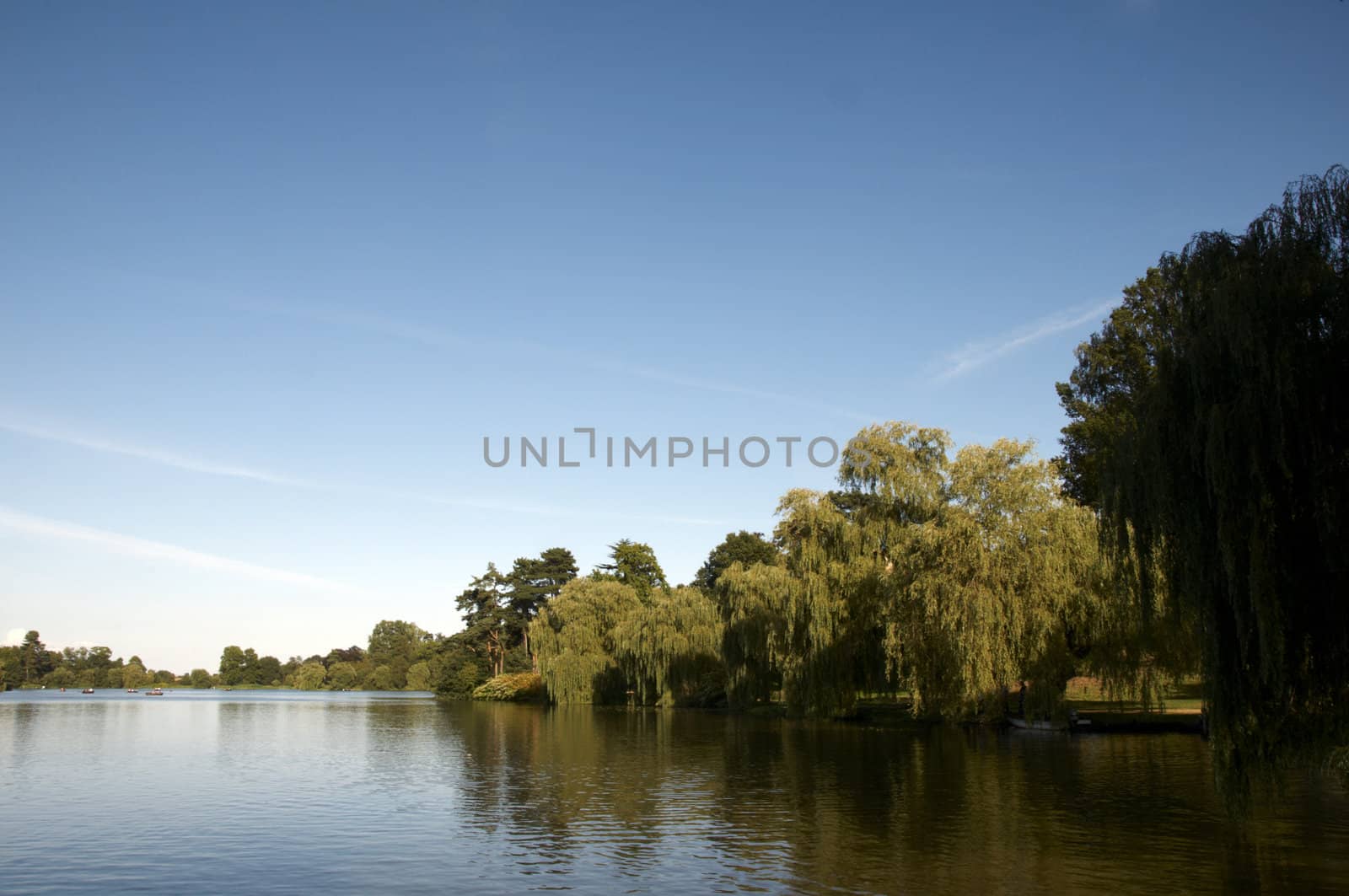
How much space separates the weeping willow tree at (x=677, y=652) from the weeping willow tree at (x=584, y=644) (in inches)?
153

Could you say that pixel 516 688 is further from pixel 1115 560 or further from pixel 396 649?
pixel 396 649

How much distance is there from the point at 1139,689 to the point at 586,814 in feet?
69.2

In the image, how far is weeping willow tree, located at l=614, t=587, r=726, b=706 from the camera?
5572 cm

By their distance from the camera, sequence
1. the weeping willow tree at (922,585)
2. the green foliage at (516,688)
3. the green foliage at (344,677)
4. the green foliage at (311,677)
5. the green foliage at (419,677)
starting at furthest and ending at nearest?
the green foliage at (311,677) → the green foliage at (344,677) → the green foliage at (419,677) → the green foliage at (516,688) → the weeping willow tree at (922,585)

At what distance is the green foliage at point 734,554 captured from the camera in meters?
87.1

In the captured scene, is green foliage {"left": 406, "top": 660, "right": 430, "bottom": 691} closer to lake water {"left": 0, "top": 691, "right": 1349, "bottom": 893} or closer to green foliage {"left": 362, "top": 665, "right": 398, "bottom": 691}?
green foliage {"left": 362, "top": 665, "right": 398, "bottom": 691}

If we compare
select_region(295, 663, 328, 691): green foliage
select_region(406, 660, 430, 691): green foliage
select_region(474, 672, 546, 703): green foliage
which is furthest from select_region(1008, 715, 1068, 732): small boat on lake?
select_region(295, 663, 328, 691): green foliage

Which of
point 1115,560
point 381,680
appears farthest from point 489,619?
point 1115,560

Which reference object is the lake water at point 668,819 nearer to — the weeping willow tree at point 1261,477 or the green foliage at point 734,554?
the weeping willow tree at point 1261,477

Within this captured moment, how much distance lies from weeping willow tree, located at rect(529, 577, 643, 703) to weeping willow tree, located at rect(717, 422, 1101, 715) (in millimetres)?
18237

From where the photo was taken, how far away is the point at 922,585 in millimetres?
32375

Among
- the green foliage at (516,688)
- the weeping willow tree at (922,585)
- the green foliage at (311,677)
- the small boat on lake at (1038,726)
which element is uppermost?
the weeping willow tree at (922,585)

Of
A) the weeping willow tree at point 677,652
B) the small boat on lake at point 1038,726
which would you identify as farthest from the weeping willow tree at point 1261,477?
the weeping willow tree at point 677,652

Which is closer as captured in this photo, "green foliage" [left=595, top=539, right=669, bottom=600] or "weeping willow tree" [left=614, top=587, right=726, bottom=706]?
"weeping willow tree" [left=614, top=587, right=726, bottom=706]
